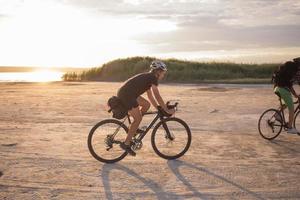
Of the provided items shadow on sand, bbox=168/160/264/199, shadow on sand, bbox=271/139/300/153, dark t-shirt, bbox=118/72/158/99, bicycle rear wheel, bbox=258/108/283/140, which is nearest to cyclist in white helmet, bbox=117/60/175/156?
dark t-shirt, bbox=118/72/158/99

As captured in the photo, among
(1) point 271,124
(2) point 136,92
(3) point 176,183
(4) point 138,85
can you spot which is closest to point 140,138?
(2) point 136,92

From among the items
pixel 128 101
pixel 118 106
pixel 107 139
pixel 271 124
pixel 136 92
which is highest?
pixel 136 92

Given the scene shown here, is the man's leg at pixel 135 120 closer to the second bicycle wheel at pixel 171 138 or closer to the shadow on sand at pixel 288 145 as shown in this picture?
the second bicycle wheel at pixel 171 138

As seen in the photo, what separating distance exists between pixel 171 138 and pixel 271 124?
345 centimetres

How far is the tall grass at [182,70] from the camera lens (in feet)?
143

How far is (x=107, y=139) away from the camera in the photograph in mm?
9766

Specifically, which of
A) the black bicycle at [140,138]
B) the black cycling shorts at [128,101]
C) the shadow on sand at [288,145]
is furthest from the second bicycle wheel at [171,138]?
the shadow on sand at [288,145]

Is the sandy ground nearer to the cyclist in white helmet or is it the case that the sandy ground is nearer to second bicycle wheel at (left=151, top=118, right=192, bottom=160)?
second bicycle wheel at (left=151, top=118, right=192, bottom=160)

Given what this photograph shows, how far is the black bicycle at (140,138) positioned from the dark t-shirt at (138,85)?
0.53 m

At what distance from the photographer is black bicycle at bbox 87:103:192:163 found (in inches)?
386

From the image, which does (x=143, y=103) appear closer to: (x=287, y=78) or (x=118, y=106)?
(x=118, y=106)

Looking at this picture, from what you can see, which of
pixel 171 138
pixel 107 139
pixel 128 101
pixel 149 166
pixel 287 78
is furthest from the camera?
pixel 287 78

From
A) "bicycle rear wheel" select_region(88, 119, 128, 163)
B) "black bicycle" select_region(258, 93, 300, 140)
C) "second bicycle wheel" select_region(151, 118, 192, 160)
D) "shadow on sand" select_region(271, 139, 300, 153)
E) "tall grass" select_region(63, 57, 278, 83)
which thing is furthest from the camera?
"tall grass" select_region(63, 57, 278, 83)

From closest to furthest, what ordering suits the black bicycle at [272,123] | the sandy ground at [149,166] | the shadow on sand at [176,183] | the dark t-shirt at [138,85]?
the shadow on sand at [176,183] → the sandy ground at [149,166] → the dark t-shirt at [138,85] → the black bicycle at [272,123]
